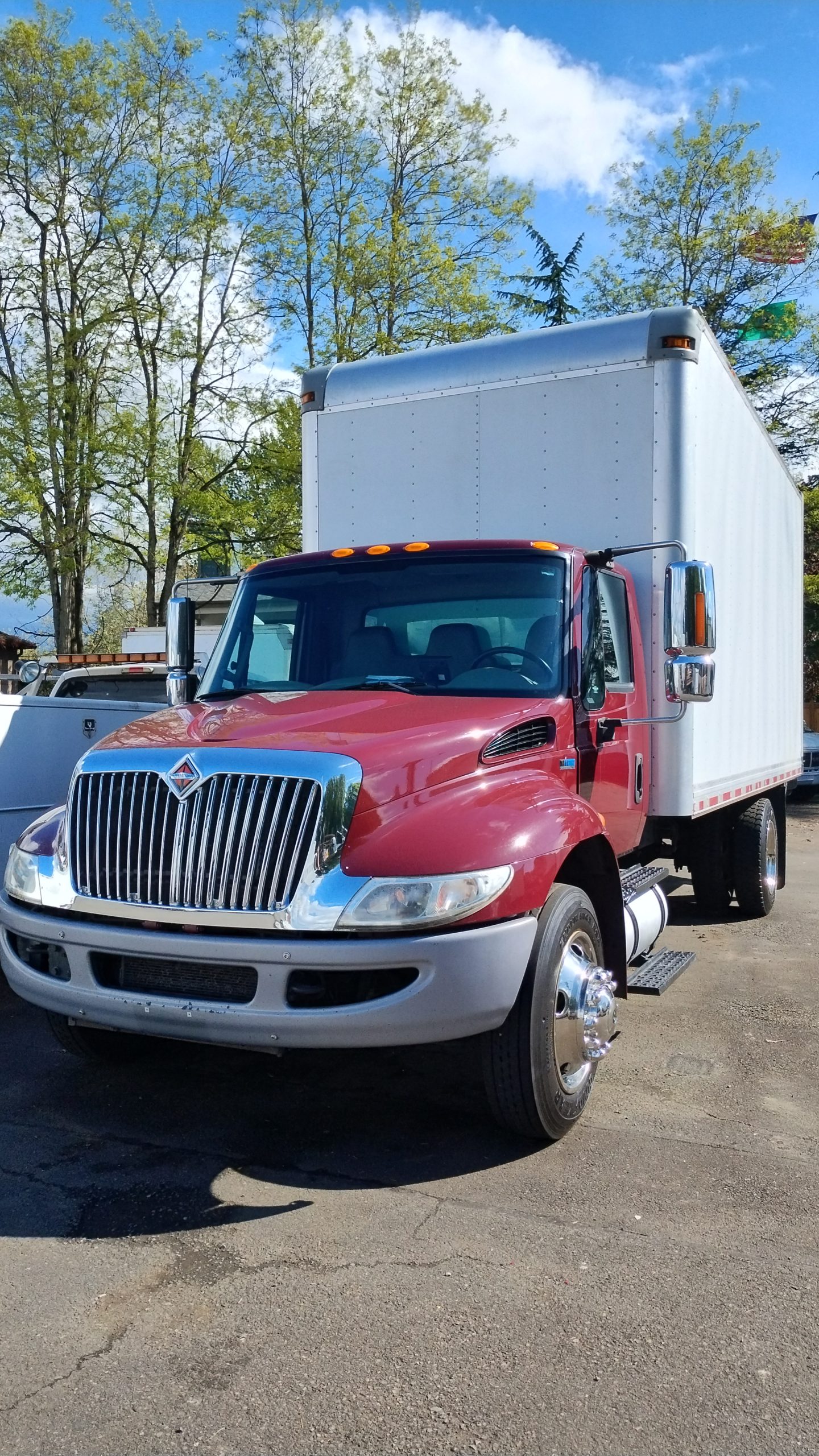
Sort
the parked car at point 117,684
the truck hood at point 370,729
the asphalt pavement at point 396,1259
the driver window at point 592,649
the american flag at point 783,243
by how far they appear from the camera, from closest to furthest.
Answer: the asphalt pavement at point 396,1259 → the truck hood at point 370,729 → the driver window at point 592,649 → the parked car at point 117,684 → the american flag at point 783,243

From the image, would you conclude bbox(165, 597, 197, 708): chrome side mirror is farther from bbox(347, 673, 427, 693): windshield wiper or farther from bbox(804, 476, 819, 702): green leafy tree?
bbox(804, 476, 819, 702): green leafy tree

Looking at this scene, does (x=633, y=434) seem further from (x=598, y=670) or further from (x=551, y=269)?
(x=551, y=269)

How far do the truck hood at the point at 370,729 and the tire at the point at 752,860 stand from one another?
4.27 metres

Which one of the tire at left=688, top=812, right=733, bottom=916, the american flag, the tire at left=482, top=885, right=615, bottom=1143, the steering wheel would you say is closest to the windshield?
the steering wheel

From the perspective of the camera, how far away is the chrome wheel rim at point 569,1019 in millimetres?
4105

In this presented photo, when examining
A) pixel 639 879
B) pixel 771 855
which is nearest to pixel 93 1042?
pixel 639 879

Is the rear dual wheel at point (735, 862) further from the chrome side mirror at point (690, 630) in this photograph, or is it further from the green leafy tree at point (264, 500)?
the green leafy tree at point (264, 500)

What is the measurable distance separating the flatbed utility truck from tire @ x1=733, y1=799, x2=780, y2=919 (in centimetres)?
74

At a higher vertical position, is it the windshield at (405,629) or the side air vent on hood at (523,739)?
the windshield at (405,629)

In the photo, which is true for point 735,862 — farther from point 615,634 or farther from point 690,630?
Answer: point 690,630

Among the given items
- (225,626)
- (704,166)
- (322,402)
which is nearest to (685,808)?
(225,626)

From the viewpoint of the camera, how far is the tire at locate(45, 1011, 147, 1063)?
4.78m

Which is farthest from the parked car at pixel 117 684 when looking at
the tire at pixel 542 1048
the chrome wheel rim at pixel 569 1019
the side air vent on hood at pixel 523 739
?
the tire at pixel 542 1048

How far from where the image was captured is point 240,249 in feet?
73.3
